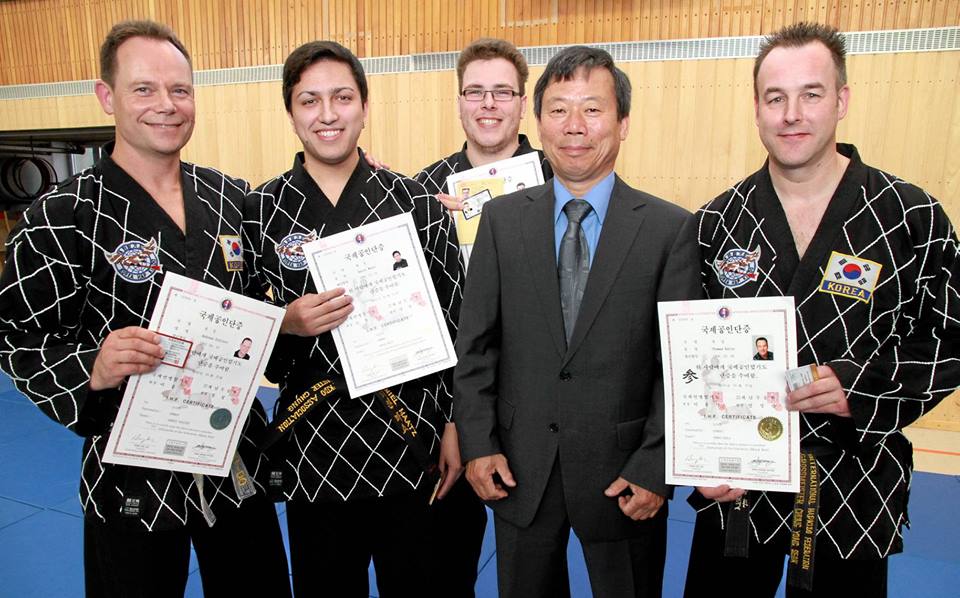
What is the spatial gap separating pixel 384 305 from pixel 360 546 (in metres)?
0.80

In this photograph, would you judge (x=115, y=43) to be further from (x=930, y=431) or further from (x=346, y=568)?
(x=930, y=431)

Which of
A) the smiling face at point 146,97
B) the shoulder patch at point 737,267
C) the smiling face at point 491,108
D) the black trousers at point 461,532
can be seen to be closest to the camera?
the shoulder patch at point 737,267

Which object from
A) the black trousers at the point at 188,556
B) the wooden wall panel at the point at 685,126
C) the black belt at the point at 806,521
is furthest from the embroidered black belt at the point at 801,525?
the wooden wall panel at the point at 685,126

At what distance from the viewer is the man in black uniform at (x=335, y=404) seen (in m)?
1.89

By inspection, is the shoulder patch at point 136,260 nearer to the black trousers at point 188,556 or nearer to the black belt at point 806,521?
the black trousers at point 188,556

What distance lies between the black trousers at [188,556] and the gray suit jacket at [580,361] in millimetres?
822

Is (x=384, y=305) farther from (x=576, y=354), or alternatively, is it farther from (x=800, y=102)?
(x=800, y=102)

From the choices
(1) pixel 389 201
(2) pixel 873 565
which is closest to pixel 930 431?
(2) pixel 873 565

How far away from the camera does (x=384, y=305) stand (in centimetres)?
187

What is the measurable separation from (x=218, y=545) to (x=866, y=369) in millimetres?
1941

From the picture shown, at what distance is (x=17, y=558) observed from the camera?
3.22 meters

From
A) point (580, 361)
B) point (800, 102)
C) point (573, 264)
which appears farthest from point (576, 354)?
point (800, 102)

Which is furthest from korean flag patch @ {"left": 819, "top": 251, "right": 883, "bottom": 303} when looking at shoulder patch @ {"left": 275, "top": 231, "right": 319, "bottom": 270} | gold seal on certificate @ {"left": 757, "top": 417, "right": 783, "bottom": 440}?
shoulder patch @ {"left": 275, "top": 231, "right": 319, "bottom": 270}

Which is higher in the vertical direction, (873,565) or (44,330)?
(44,330)
